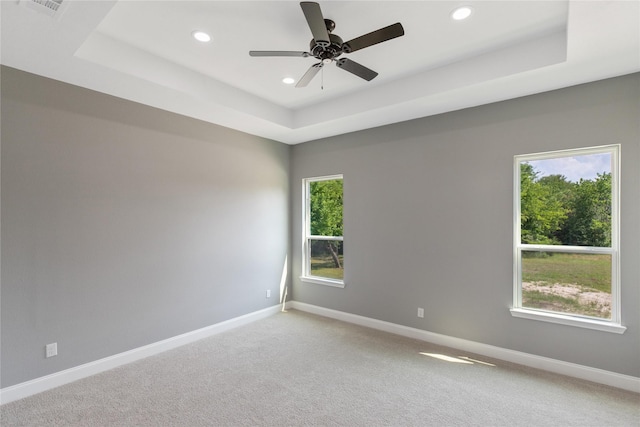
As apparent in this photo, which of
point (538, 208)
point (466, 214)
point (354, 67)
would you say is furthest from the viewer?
point (466, 214)

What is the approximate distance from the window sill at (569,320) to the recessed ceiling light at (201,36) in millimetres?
3933

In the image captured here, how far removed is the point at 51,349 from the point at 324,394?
2444 mm

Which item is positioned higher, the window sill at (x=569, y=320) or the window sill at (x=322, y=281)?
the window sill at (x=569, y=320)

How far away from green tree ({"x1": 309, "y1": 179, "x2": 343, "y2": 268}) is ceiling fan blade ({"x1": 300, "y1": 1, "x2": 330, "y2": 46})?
2781mm

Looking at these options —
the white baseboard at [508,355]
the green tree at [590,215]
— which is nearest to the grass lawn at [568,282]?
the green tree at [590,215]

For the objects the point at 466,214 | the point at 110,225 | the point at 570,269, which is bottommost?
the point at 570,269

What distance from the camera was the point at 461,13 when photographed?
233 cm

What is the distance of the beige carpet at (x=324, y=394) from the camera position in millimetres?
2322

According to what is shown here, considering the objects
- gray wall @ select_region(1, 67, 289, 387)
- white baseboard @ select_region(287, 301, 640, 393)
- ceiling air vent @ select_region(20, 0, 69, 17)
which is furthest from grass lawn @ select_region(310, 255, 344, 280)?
ceiling air vent @ select_region(20, 0, 69, 17)

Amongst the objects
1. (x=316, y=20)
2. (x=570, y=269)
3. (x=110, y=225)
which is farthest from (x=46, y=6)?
(x=570, y=269)

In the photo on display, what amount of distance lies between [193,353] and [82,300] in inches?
48.6

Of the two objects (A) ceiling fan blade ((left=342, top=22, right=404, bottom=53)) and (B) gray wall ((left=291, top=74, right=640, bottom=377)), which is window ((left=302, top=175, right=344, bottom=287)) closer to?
(B) gray wall ((left=291, top=74, right=640, bottom=377))

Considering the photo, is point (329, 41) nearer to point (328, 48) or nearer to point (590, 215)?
point (328, 48)

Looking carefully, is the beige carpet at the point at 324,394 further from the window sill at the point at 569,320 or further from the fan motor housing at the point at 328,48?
the fan motor housing at the point at 328,48
